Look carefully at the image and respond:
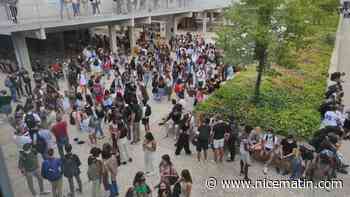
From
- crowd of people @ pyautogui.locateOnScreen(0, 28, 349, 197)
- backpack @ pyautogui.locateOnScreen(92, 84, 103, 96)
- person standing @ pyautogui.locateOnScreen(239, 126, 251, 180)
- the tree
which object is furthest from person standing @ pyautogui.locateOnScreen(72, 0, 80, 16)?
person standing @ pyautogui.locateOnScreen(239, 126, 251, 180)

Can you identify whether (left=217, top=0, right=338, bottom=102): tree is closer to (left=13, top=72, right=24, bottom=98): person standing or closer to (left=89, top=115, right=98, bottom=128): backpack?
(left=89, top=115, right=98, bottom=128): backpack

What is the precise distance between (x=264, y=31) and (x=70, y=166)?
7.20m

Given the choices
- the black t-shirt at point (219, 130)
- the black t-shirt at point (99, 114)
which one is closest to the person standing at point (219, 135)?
the black t-shirt at point (219, 130)

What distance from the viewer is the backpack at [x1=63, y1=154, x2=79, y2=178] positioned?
6473 mm

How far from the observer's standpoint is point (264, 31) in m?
9.99

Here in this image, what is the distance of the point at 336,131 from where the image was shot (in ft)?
27.4

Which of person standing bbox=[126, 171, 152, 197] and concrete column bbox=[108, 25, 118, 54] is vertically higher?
concrete column bbox=[108, 25, 118, 54]

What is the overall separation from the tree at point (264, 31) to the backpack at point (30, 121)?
6630 mm

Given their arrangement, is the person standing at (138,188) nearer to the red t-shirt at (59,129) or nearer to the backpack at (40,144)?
the backpack at (40,144)

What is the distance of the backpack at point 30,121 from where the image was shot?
861 centimetres

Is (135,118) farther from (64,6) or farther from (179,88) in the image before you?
(64,6)

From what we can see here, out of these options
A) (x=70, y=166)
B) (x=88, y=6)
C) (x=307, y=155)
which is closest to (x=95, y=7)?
(x=88, y=6)

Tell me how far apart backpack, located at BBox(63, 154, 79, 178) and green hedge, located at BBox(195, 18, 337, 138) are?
5.64 metres

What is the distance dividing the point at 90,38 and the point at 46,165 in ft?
64.5
